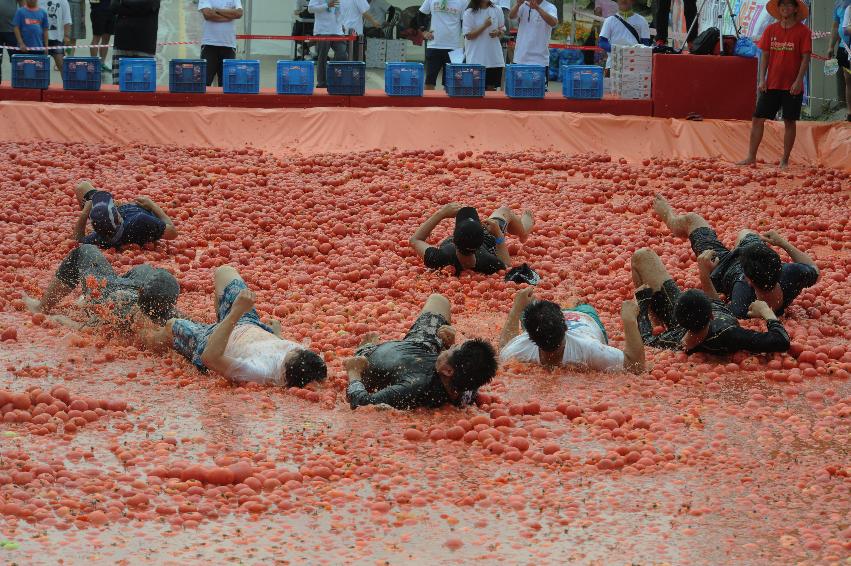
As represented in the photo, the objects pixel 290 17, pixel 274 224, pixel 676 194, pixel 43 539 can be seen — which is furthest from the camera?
pixel 290 17

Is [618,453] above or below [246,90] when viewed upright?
below

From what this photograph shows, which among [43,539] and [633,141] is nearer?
[43,539]

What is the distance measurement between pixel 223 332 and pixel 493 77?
9.15 metres

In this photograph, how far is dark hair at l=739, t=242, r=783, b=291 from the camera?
22.5 feet

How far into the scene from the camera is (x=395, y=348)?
233 inches

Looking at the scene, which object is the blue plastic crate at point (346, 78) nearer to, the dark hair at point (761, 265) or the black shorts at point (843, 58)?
the black shorts at point (843, 58)

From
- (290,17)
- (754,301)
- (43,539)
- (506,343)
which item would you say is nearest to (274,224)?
(506,343)

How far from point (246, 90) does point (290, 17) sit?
4749mm

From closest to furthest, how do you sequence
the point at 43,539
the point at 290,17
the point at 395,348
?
the point at 43,539
the point at 395,348
the point at 290,17

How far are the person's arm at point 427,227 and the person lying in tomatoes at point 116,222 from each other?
1.85 m

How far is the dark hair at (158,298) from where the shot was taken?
21.7ft

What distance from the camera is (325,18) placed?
14.6m

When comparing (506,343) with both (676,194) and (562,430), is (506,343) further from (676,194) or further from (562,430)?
(676,194)

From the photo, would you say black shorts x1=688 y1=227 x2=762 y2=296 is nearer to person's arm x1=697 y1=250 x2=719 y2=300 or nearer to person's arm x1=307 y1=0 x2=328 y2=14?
person's arm x1=697 y1=250 x2=719 y2=300
